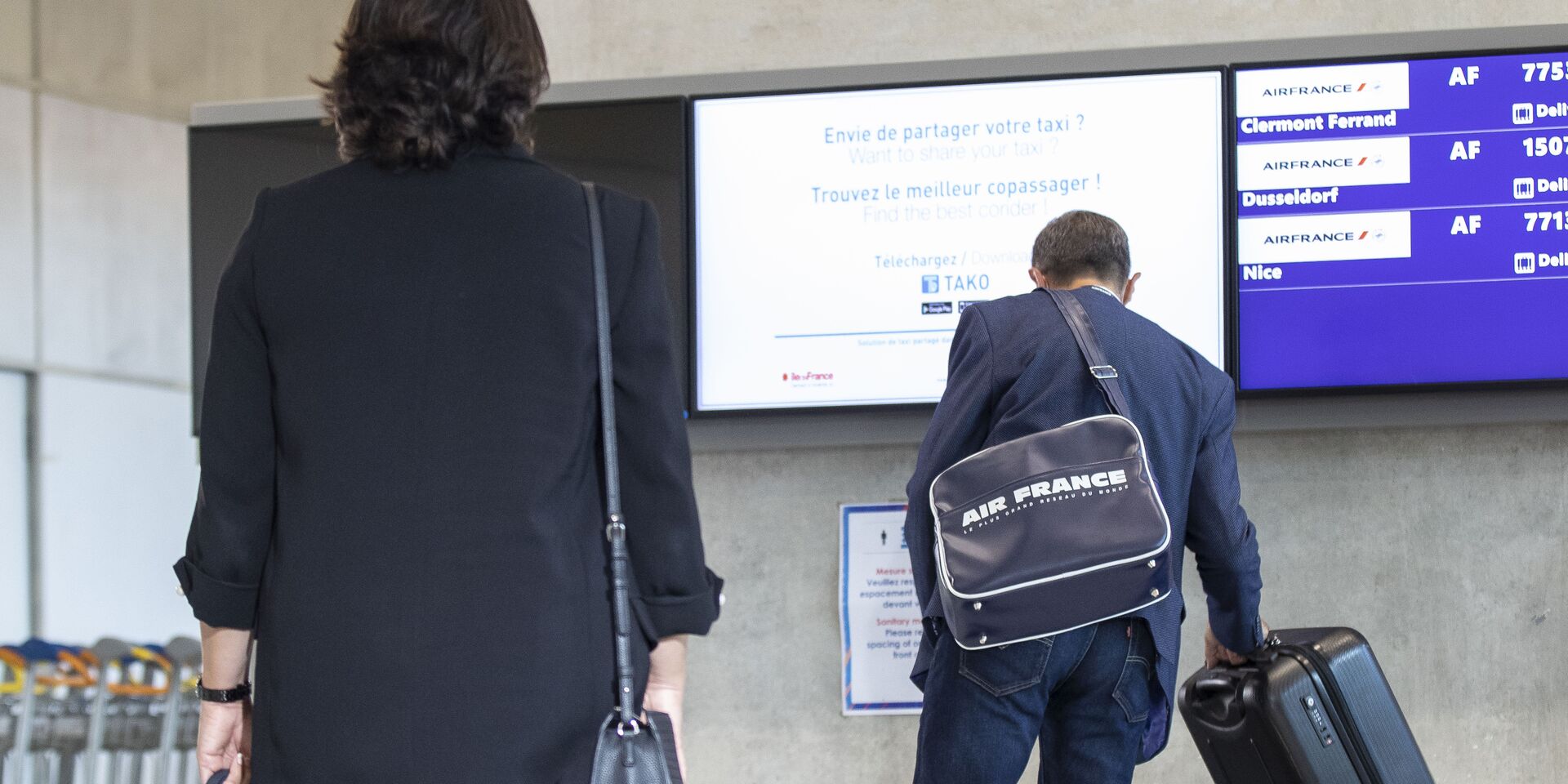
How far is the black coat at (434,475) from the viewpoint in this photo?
1235 millimetres

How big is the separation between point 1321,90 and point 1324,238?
15.1 inches

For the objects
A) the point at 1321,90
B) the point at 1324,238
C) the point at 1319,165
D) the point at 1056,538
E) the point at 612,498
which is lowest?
the point at 1056,538

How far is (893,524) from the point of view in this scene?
11.6ft

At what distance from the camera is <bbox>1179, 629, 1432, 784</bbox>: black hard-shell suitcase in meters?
2.45

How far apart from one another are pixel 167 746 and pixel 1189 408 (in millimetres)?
3294

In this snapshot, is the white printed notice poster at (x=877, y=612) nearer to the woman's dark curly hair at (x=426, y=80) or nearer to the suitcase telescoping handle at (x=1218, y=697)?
the suitcase telescoping handle at (x=1218, y=697)

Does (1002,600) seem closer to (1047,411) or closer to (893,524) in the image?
(1047,411)

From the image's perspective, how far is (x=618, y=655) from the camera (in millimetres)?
1284

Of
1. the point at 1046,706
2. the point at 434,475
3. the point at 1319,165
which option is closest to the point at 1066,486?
the point at 1046,706

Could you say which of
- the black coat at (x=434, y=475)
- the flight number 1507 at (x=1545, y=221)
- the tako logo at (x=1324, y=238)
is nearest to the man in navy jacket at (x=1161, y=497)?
the tako logo at (x=1324, y=238)

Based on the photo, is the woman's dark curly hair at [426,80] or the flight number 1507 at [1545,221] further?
the flight number 1507 at [1545,221]

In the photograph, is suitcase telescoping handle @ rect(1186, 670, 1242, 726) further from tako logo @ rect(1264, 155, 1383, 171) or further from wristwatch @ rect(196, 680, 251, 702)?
wristwatch @ rect(196, 680, 251, 702)

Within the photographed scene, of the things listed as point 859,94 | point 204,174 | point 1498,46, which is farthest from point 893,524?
point 204,174

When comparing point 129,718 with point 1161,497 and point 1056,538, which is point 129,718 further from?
point 1161,497
